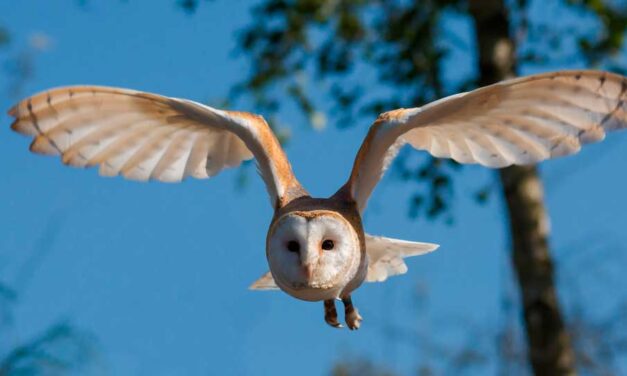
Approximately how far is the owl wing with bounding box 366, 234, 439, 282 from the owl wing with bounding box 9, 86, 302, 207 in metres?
0.52

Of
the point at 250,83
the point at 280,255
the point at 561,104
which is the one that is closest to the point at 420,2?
the point at 250,83

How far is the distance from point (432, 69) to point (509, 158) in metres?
3.24

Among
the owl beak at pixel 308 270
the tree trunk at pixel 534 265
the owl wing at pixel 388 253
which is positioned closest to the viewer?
the owl beak at pixel 308 270

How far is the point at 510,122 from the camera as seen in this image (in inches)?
145

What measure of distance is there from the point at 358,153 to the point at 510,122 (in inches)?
22.1

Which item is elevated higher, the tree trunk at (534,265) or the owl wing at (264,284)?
the tree trunk at (534,265)

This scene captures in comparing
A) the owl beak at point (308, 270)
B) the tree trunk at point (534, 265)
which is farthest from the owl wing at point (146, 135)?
the tree trunk at point (534, 265)

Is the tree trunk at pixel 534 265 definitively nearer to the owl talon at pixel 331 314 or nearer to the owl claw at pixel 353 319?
the owl claw at pixel 353 319

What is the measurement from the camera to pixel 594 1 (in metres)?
6.44

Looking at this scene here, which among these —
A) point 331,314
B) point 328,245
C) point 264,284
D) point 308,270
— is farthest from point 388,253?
point 308,270

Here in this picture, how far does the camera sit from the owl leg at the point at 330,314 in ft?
10.6

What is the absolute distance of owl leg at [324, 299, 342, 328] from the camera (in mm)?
3244

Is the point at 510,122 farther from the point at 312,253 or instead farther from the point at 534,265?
the point at 534,265

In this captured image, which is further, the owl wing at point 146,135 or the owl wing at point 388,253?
the owl wing at point 388,253
